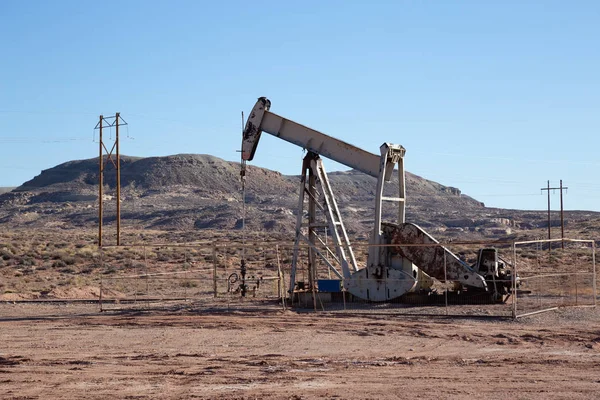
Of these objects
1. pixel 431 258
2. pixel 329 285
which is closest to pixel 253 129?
pixel 329 285

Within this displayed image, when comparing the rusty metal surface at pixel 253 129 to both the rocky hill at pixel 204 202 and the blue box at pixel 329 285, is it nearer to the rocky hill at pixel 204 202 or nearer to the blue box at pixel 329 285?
the blue box at pixel 329 285

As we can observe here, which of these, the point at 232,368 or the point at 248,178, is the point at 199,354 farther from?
the point at 248,178

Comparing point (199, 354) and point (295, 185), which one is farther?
point (295, 185)

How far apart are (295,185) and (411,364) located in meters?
143

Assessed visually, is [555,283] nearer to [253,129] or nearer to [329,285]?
[329,285]

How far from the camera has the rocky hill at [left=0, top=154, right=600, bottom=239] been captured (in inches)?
4419

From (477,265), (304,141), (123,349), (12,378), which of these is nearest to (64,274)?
(304,141)

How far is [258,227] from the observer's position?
10281 centimetres

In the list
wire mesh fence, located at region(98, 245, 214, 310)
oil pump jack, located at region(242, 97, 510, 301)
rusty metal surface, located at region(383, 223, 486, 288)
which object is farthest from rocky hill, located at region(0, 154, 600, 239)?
rusty metal surface, located at region(383, 223, 486, 288)

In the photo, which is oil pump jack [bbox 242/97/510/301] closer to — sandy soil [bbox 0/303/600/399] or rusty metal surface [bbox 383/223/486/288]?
rusty metal surface [bbox 383/223/486/288]

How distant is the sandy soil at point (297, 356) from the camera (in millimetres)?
11617

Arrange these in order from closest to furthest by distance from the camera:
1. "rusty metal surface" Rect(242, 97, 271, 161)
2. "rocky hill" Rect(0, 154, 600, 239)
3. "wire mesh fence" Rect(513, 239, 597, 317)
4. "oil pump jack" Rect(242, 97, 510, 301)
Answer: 1. "wire mesh fence" Rect(513, 239, 597, 317)
2. "oil pump jack" Rect(242, 97, 510, 301)
3. "rusty metal surface" Rect(242, 97, 271, 161)
4. "rocky hill" Rect(0, 154, 600, 239)

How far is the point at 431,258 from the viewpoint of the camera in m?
22.5

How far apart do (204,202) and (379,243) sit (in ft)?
365
